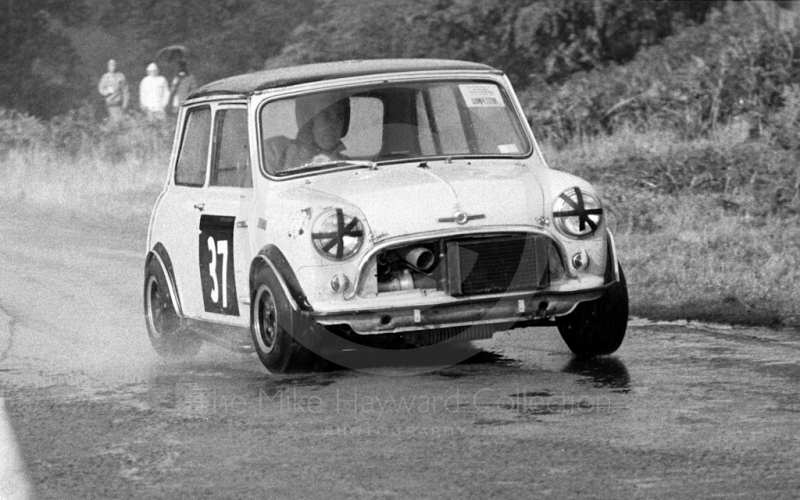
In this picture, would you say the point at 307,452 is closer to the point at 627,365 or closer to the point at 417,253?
the point at 417,253

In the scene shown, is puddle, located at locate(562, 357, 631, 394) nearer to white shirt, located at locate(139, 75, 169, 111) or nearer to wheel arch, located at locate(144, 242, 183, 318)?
wheel arch, located at locate(144, 242, 183, 318)

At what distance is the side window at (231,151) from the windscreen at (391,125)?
0.21 m

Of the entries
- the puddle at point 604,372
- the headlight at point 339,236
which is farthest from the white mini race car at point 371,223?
the puddle at point 604,372

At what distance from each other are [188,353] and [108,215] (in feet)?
37.7

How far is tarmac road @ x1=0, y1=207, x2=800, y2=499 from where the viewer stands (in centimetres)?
566

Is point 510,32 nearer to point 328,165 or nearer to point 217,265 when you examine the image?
point 217,265

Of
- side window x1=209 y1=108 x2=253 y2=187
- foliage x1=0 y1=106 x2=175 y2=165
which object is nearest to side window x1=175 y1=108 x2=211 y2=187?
side window x1=209 y1=108 x2=253 y2=187

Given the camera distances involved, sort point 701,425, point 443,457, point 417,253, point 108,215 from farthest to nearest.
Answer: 1. point 108,215
2. point 417,253
3. point 701,425
4. point 443,457

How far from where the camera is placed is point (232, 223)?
29.0 feet

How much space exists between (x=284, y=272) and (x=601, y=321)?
1.67 m

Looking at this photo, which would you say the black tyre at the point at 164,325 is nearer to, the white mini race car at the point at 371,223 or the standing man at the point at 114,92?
the white mini race car at the point at 371,223

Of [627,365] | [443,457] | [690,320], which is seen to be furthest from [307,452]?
[690,320]

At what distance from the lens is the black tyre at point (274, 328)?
8.06 meters

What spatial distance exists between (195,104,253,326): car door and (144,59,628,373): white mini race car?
1 centimetres
